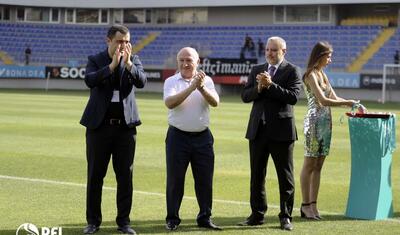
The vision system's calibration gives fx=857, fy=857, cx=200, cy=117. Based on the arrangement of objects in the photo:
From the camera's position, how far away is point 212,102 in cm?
877

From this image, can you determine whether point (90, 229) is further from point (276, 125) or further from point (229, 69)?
point (229, 69)

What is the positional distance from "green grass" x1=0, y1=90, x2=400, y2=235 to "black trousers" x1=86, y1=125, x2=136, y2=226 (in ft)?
0.76

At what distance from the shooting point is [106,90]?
837 cm

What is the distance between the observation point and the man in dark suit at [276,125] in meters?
8.95

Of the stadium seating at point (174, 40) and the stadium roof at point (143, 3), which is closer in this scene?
the stadium seating at point (174, 40)

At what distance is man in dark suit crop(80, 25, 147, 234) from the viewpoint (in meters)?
8.23

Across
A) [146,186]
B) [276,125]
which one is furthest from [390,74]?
[276,125]

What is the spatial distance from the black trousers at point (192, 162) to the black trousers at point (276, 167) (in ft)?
1.67

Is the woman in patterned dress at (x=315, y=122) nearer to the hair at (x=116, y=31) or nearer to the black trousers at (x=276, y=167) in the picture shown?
the black trousers at (x=276, y=167)

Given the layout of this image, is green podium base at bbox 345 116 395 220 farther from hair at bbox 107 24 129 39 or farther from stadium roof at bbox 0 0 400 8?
stadium roof at bbox 0 0 400 8

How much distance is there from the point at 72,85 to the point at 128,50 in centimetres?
4428

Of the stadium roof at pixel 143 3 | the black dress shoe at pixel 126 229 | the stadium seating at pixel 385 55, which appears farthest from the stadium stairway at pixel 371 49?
the black dress shoe at pixel 126 229

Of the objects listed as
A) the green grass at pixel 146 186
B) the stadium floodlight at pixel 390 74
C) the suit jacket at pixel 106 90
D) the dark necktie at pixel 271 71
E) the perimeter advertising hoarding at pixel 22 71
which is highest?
the dark necktie at pixel 271 71

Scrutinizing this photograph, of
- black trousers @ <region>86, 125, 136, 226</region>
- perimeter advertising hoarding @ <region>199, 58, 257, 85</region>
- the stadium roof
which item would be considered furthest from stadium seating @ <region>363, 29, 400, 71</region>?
black trousers @ <region>86, 125, 136, 226</region>
